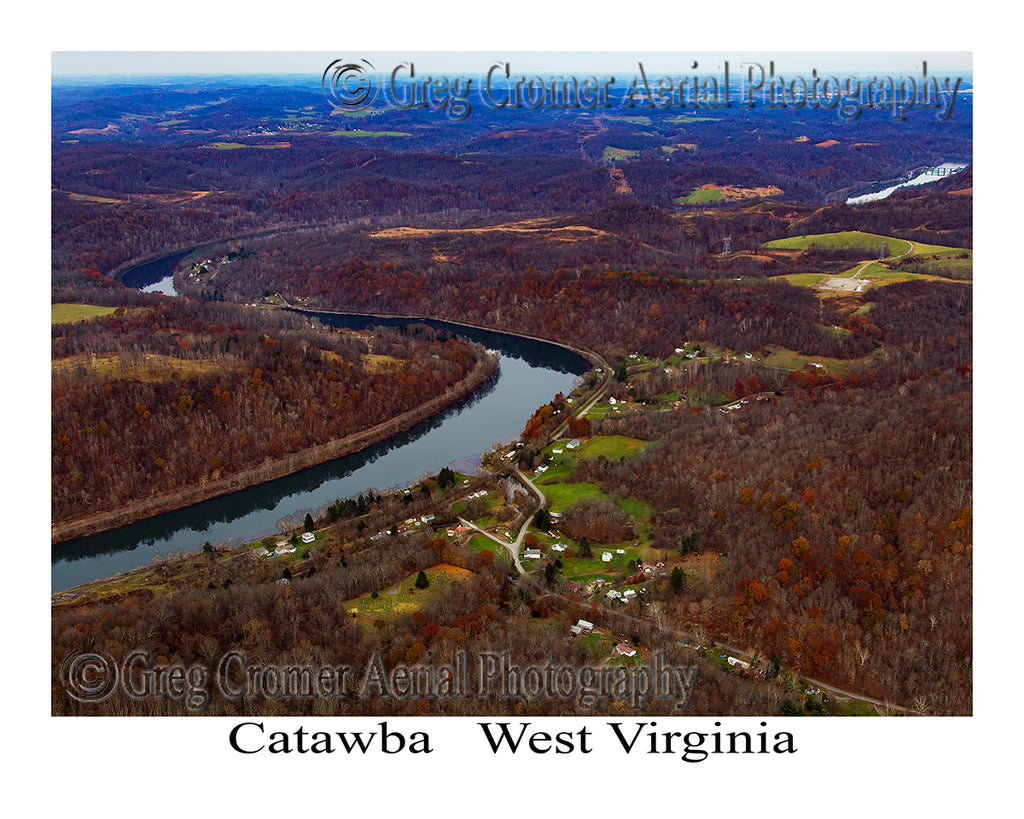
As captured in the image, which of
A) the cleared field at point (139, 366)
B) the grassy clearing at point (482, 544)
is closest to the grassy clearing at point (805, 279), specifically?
the grassy clearing at point (482, 544)

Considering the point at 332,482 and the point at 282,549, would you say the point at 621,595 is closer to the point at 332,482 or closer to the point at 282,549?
the point at 282,549

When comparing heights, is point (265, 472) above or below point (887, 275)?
below

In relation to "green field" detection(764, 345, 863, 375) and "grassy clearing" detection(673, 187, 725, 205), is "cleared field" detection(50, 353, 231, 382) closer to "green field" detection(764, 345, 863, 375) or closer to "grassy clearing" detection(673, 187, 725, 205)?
"green field" detection(764, 345, 863, 375)

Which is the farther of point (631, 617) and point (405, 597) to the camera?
point (405, 597)

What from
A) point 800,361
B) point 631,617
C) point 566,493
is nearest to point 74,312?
point 566,493

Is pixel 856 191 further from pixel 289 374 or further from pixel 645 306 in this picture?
pixel 289 374

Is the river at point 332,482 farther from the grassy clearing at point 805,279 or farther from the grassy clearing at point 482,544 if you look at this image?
the grassy clearing at point 805,279
